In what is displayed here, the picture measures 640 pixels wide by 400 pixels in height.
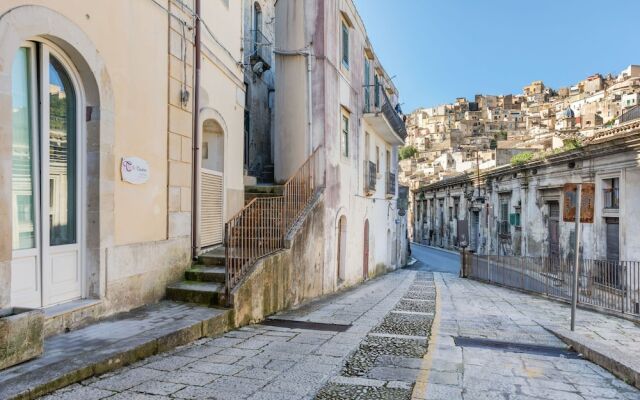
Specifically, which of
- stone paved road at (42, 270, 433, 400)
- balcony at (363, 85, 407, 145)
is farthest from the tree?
stone paved road at (42, 270, 433, 400)

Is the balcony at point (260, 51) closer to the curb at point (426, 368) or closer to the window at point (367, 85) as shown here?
the window at point (367, 85)

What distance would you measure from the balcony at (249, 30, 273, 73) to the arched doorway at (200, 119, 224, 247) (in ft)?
17.9

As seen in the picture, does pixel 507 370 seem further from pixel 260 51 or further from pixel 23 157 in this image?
pixel 260 51

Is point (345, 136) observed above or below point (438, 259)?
above

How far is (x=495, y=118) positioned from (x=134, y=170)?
10402 cm

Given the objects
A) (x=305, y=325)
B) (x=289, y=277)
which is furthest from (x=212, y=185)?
(x=305, y=325)

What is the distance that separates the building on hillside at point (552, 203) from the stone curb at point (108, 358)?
36.4 ft

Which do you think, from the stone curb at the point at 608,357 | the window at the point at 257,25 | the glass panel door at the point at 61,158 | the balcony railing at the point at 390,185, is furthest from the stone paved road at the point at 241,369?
the balcony railing at the point at 390,185

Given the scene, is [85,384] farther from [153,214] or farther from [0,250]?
[153,214]

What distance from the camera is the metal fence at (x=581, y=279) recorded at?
10602mm

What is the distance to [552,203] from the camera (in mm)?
18734

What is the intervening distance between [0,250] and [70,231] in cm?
128

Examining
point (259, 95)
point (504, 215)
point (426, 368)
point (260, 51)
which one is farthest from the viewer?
point (504, 215)

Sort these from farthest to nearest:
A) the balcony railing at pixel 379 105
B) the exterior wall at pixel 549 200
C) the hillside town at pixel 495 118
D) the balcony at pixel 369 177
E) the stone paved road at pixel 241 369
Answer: the hillside town at pixel 495 118
the balcony railing at pixel 379 105
the balcony at pixel 369 177
the exterior wall at pixel 549 200
the stone paved road at pixel 241 369
